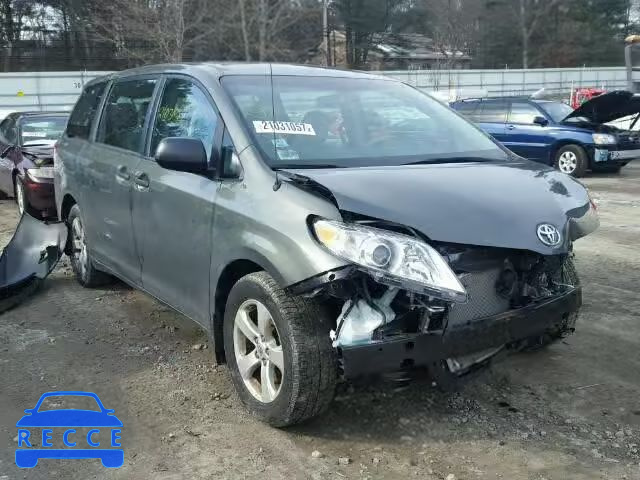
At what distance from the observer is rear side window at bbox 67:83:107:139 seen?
214 inches

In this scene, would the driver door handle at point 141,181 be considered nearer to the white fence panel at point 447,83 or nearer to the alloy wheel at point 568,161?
the alloy wheel at point 568,161

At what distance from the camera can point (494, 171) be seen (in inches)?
141

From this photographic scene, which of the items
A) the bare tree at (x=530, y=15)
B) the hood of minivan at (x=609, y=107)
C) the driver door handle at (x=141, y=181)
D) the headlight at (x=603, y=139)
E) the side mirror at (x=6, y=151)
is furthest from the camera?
the bare tree at (x=530, y=15)

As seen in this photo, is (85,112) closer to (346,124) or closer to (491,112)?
(346,124)

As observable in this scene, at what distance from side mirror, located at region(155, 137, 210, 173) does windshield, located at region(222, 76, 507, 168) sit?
290 millimetres

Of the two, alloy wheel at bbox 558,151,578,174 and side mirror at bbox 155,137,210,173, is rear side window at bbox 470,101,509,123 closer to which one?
alloy wheel at bbox 558,151,578,174

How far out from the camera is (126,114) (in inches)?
189

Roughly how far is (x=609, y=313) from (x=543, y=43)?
54654 mm

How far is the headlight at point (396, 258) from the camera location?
9.06 ft

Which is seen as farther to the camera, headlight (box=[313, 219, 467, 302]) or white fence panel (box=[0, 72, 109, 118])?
white fence panel (box=[0, 72, 109, 118])

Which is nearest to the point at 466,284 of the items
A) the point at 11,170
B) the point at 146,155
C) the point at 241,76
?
the point at 241,76

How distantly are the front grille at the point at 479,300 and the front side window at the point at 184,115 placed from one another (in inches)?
61.6

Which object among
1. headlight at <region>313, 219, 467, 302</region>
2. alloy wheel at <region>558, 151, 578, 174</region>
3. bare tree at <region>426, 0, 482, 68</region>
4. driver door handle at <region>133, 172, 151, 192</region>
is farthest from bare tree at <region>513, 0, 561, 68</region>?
headlight at <region>313, 219, 467, 302</region>

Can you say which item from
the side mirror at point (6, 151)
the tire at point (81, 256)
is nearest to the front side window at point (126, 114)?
the tire at point (81, 256)
